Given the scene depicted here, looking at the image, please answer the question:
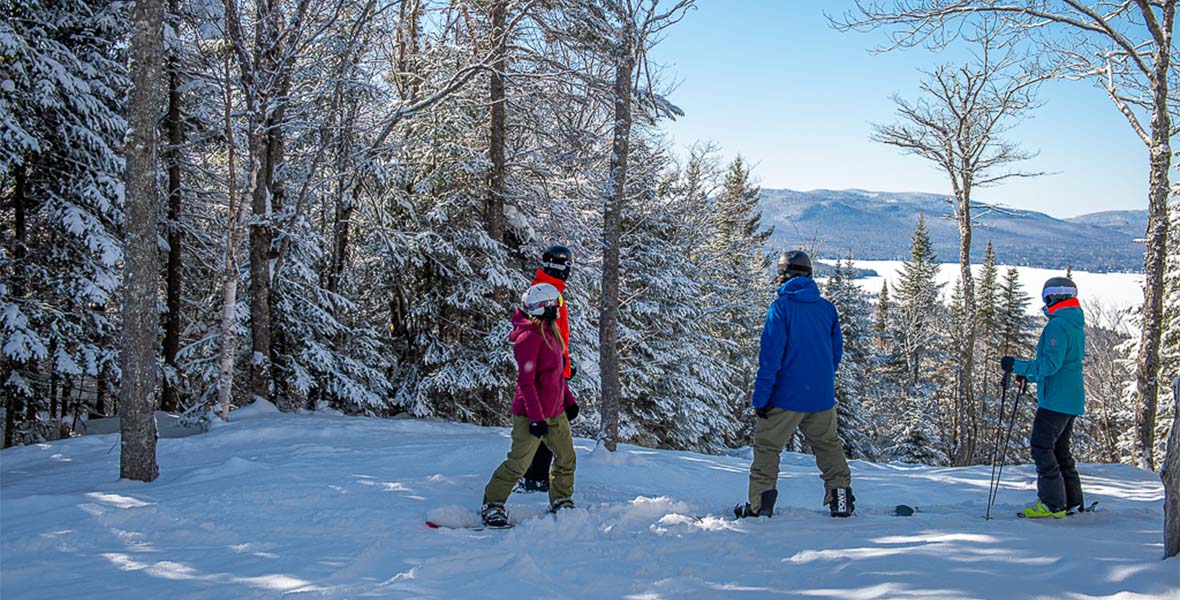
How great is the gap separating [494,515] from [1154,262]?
32.0ft

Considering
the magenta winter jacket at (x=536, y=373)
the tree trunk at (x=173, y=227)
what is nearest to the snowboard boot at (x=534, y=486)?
the magenta winter jacket at (x=536, y=373)

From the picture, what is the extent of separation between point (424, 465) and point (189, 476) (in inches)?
91.8

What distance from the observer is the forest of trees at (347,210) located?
10.4 m

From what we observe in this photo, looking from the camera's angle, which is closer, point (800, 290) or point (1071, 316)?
point (800, 290)

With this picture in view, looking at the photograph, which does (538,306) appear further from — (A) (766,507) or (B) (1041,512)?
(B) (1041,512)

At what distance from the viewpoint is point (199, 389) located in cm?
1402

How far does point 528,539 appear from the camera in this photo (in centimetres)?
459

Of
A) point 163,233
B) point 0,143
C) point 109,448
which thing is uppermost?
point 0,143

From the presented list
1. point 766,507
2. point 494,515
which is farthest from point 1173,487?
point 494,515

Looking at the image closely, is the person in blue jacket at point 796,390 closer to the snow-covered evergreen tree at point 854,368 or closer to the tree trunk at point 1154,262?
the tree trunk at point 1154,262

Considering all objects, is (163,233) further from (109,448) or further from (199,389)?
(109,448)

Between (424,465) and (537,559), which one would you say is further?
(424,465)

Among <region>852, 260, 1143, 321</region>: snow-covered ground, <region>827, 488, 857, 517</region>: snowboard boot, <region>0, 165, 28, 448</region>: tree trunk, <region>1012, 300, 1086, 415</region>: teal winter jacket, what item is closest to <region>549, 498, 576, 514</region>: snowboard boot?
<region>827, 488, 857, 517</region>: snowboard boot

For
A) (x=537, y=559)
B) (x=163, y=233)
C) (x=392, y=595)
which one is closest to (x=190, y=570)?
(x=392, y=595)
